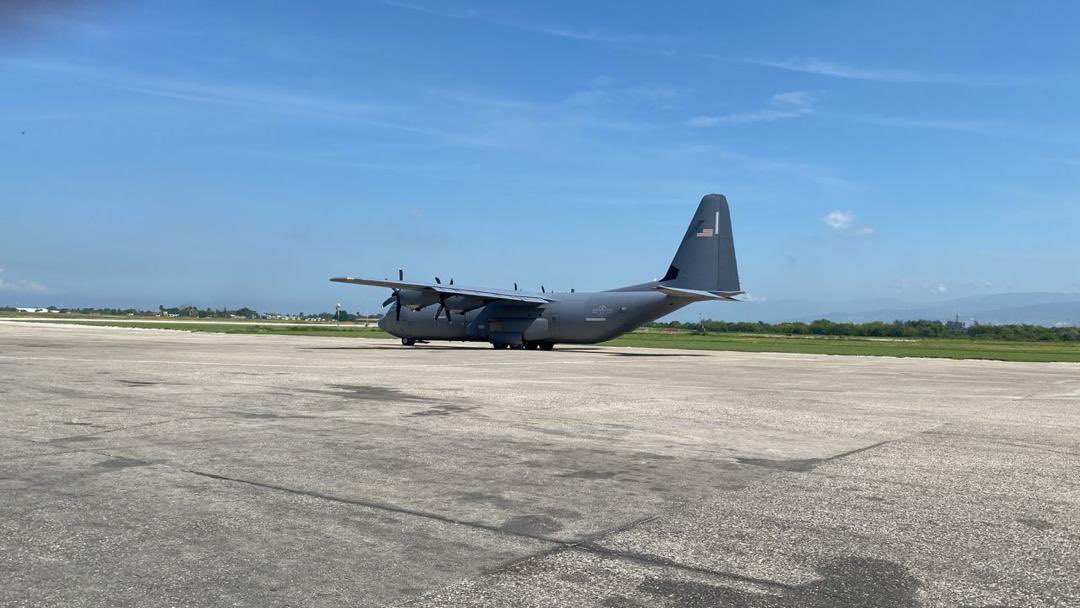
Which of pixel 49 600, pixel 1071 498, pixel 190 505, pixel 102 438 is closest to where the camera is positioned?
pixel 49 600

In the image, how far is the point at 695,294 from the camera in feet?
126

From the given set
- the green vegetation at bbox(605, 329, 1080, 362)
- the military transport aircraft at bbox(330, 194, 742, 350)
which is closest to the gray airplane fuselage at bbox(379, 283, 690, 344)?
the military transport aircraft at bbox(330, 194, 742, 350)

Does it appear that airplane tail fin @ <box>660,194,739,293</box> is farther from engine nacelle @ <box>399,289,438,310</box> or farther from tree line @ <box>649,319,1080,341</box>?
tree line @ <box>649,319,1080,341</box>

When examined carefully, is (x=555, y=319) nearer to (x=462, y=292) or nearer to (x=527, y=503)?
(x=462, y=292)

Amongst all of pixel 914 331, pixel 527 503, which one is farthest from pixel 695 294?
pixel 914 331

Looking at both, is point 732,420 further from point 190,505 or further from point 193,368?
point 193,368

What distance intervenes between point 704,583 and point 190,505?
14.8 ft

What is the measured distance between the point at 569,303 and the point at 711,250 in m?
8.36

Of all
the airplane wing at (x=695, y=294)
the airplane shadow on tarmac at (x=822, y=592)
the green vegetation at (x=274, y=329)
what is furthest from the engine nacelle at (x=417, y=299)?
the airplane shadow on tarmac at (x=822, y=592)

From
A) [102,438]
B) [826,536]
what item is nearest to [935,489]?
[826,536]

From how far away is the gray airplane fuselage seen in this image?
41562 millimetres

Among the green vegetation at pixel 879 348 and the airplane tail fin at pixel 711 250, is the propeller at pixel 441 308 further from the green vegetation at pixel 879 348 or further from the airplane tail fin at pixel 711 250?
the green vegetation at pixel 879 348

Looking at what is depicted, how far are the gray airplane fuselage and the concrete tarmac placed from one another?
25.1 meters

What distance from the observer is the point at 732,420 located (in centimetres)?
1430
